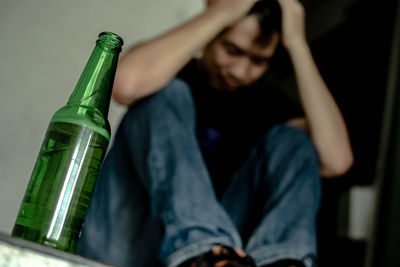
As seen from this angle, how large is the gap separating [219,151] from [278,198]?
237 millimetres

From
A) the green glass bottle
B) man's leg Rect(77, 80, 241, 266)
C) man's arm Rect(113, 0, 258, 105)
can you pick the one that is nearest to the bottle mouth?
the green glass bottle

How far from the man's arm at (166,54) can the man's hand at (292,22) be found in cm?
11

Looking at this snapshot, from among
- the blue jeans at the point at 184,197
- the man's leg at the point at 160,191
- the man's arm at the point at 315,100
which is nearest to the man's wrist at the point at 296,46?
the man's arm at the point at 315,100

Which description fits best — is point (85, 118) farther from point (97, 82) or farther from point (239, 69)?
point (239, 69)

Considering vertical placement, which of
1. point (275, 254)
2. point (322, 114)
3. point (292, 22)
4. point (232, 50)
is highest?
point (292, 22)

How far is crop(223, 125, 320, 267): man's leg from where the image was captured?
0.70 meters

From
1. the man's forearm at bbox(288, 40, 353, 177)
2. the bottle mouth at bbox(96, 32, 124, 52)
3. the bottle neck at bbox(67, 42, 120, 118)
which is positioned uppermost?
the man's forearm at bbox(288, 40, 353, 177)

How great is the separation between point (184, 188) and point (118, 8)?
57 centimetres

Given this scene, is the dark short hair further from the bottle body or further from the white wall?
the bottle body

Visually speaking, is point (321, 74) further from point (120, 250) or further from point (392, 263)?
point (120, 250)

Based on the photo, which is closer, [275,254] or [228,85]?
[275,254]

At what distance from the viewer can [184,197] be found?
2.13 ft

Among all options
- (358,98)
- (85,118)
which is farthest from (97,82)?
(358,98)

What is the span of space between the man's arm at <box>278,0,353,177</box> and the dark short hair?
0.09ft
